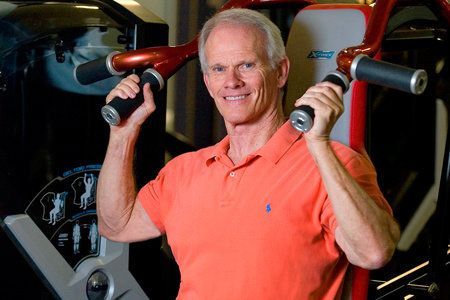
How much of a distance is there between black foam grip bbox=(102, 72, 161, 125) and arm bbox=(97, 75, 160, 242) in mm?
21

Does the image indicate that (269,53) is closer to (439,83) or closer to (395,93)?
(439,83)

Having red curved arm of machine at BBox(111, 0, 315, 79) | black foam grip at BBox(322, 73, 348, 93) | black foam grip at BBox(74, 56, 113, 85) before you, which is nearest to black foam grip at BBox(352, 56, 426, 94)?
black foam grip at BBox(322, 73, 348, 93)

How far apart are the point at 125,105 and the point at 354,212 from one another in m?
0.71

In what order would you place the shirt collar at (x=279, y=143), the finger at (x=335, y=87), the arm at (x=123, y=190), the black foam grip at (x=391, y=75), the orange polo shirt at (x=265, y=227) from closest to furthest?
the black foam grip at (x=391, y=75)
the finger at (x=335, y=87)
the orange polo shirt at (x=265, y=227)
the shirt collar at (x=279, y=143)
the arm at (x=123, y=190)

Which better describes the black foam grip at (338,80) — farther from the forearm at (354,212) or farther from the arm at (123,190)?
the arm at (123,190)

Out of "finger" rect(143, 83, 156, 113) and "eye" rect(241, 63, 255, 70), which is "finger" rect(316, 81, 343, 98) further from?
"finger" rect(143, 83, 156, 113)

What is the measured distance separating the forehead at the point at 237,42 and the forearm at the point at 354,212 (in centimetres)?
44

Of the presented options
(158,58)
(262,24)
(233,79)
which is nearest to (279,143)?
(233,79)

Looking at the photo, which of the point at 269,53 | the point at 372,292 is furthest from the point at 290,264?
the point at 372,292

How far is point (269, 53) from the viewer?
6.84 feet

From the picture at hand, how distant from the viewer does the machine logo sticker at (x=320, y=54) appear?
2139 millimetres

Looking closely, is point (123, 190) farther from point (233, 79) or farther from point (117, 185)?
point (233, 79)

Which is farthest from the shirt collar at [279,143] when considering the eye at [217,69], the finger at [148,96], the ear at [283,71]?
the finger at [148,96]

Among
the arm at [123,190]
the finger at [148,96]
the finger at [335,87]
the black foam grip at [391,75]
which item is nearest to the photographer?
the black foam grip at [391,75]
